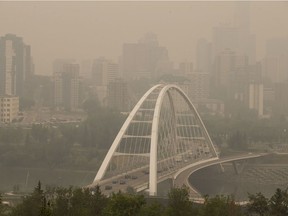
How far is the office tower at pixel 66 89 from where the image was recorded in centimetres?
3250

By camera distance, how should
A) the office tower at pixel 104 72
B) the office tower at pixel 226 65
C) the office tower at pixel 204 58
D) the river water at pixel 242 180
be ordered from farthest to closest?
the office tower at pixel 226 65, the office tower at pixel 204 58, the office tower at pixel 104 72, the river water at pixel 242 180

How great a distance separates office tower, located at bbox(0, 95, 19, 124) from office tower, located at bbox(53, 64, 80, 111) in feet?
17.8

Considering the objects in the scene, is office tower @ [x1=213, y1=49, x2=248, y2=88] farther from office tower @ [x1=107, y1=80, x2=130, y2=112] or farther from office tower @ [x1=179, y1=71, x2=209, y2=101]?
office tower @ [x1=107, y1=80, x2=130, y2=112]

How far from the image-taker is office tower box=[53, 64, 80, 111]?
107 ft

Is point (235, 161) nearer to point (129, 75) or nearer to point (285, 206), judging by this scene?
point (285, 206)

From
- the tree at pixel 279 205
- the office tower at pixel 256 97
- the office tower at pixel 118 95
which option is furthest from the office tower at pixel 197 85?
the tree at pixel 279 205

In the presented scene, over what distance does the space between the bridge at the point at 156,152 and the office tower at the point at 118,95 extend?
6.99 m

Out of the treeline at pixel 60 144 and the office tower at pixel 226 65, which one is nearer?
the treeline at pixel 60 144

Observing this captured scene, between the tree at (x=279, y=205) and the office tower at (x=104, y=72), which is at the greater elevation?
the office tower at (x=104, y=72)

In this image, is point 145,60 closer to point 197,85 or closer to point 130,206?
point 197,85

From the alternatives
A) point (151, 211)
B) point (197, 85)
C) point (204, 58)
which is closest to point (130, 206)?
point (151, 211)

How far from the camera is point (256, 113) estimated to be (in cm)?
3375

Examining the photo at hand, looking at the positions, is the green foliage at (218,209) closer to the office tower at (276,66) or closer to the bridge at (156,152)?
the bridge at (156,152)

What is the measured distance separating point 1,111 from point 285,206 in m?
19.6
